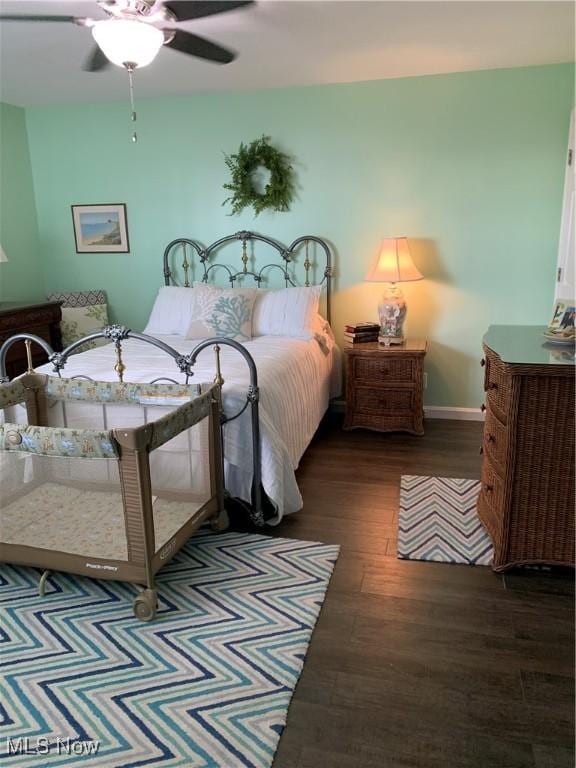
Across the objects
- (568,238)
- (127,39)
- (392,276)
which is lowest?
(392,276)

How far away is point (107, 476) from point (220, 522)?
0.70 meters

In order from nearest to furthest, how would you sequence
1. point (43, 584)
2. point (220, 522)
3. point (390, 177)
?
point (43, 584) < point (220, 522) < point (390, 177)

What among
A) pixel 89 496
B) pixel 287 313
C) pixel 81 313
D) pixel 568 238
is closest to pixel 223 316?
pixel 287 313

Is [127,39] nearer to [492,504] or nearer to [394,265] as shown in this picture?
[394,265]

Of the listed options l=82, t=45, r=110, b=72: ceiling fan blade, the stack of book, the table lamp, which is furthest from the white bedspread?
l=82, t=45, r=110, b=72: ceiling fan blade

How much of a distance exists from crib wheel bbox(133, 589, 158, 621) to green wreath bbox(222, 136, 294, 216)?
303 cm

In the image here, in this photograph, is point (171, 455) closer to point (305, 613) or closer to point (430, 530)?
point (305, 613)

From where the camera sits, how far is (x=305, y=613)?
2010mm

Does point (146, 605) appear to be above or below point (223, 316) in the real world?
below

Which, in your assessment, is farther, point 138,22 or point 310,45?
point 310,45

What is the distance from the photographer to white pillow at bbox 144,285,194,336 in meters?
3.97

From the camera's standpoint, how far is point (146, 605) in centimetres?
195

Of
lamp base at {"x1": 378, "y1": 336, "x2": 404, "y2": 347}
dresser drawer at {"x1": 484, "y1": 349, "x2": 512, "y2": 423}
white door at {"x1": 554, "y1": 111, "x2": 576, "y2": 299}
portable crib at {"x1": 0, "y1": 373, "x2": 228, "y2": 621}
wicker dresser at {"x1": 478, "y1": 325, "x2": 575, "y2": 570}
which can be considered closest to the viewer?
portable crib at {"x1": 0, "y1": 373, "x2": 228, "y2": 621}

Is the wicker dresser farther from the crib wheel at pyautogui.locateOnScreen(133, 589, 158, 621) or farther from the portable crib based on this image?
the crib wheel at pyautogui.locateOnScreen(133, 589, 158, 621)
